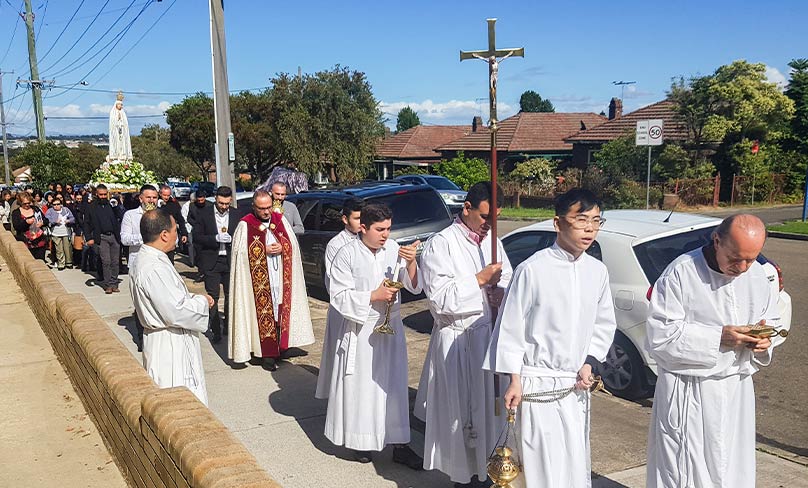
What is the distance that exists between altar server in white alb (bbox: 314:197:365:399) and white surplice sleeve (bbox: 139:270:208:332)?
1.02 m

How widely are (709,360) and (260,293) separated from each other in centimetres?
496

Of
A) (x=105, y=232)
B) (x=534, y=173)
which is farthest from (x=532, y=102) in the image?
(x=105, y=232)

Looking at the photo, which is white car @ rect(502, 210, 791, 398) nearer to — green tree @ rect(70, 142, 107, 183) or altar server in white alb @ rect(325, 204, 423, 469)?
altar server in white alb @ rect(325, 204, 423, 469)

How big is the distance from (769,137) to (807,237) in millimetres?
12113

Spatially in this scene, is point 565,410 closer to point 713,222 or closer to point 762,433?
point 762,433

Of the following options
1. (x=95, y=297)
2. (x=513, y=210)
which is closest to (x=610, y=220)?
(x=95, y=297)

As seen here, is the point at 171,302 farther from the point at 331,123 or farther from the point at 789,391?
the point at 331,123

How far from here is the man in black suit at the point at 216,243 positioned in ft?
27.8

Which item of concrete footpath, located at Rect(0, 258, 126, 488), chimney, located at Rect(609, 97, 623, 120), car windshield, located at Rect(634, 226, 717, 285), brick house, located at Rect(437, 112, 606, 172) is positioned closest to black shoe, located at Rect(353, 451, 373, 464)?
concrete footpath, located at Rect(0, 258, 126, 488)

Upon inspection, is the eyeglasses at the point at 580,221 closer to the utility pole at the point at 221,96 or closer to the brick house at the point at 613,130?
the utility pole at the point at 221,96

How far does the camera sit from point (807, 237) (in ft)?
61.0

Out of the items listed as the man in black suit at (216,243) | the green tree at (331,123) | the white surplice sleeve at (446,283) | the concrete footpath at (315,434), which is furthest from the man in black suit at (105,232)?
the green tree at (331,123)

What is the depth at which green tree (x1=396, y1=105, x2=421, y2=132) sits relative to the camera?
12171 centimetres

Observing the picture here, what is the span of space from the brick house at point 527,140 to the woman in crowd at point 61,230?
2705 centimetres
